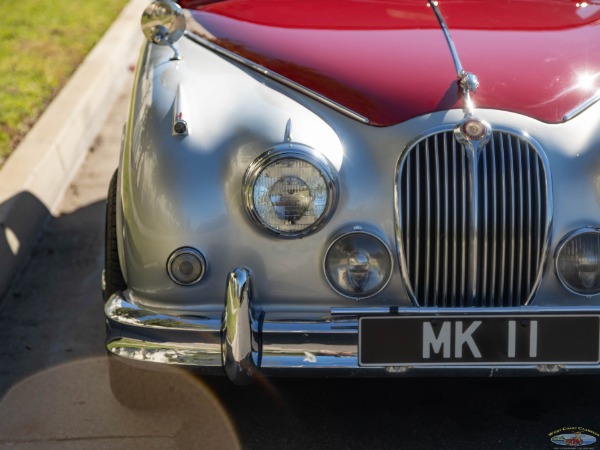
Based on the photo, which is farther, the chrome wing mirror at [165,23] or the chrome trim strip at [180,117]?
the chrome wing mirror at [165,23]

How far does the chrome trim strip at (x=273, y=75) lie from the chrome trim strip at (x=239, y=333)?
605 mm

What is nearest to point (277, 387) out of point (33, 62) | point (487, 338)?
point (487, 338)

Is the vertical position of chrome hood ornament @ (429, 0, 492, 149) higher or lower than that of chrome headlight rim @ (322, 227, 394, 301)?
higher

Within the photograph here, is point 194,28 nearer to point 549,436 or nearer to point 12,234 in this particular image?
point 12,234

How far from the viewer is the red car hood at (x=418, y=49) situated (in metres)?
3.23

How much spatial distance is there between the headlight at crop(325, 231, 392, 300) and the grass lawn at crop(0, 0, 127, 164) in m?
3.21

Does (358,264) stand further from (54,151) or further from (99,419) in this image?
(54,151)

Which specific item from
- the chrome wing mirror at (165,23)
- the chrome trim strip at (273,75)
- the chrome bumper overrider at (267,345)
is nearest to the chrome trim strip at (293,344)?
the chrome bumper overrider at (267,345)

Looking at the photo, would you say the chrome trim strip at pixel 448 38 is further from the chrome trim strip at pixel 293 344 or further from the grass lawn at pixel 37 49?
the grass lawn at pixel 37 49

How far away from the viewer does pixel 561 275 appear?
3070mm

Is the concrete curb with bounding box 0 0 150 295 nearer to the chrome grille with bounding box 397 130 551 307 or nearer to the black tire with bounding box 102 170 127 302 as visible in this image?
the black tire with bounding box 102 170 127 302

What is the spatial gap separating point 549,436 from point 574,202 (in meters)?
0.80

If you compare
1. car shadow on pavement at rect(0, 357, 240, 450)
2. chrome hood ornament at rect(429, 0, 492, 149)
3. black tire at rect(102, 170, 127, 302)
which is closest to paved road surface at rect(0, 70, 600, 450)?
car shadow on pavement at rect(0, 357, 240, 450)

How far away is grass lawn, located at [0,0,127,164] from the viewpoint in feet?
21.7
